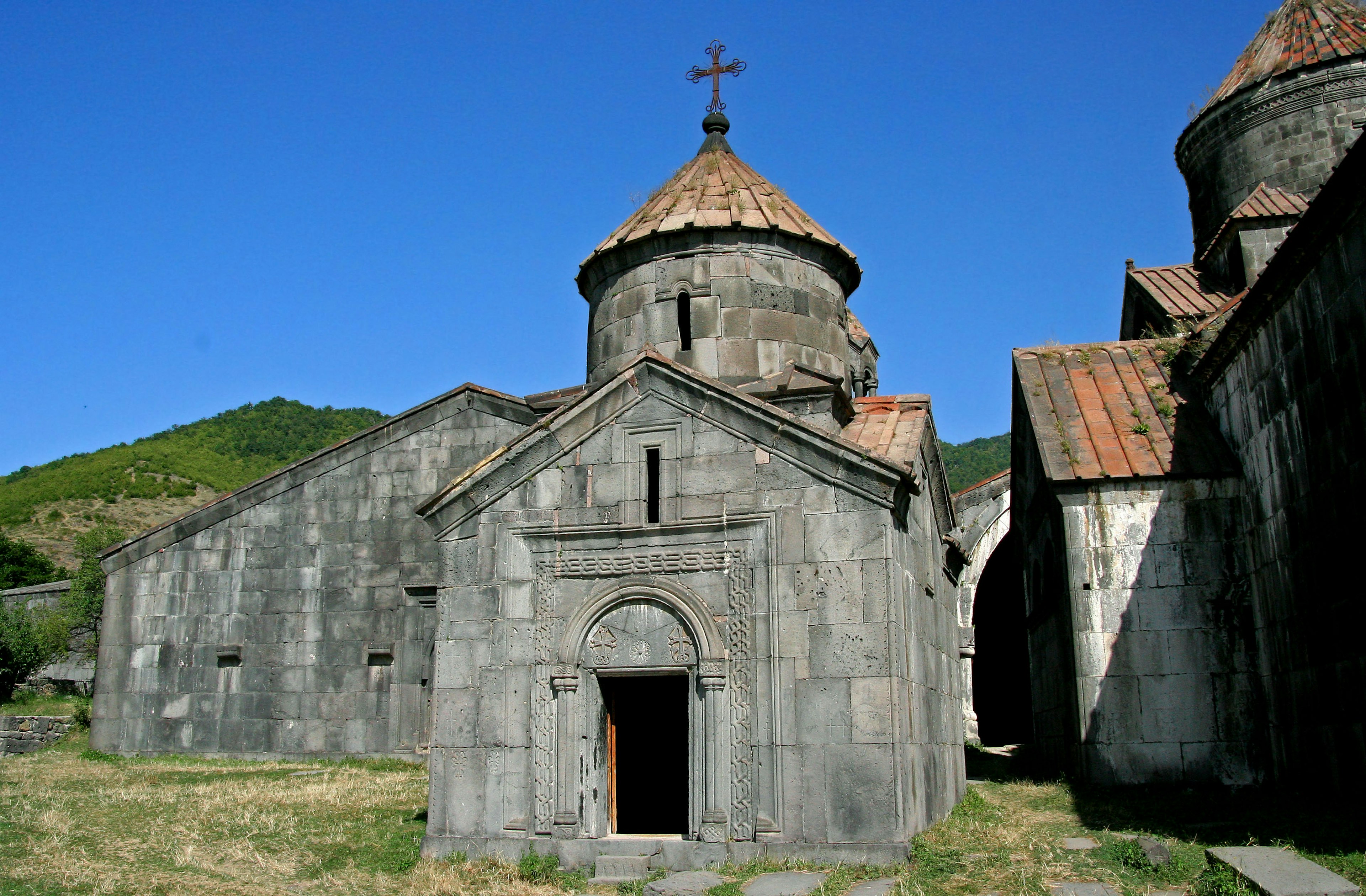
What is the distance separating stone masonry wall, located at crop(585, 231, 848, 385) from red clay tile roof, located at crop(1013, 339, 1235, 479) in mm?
2578

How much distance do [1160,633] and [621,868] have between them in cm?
574

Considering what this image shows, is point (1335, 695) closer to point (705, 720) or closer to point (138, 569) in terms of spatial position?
point (705, 720)

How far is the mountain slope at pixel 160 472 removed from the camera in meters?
41.0

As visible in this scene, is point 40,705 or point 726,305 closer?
point 726,305

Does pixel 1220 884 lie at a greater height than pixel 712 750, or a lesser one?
lesser

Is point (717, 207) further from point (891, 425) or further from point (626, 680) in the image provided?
point (626, 680)

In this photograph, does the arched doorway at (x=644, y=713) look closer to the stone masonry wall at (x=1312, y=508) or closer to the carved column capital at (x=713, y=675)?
the carved column capital at (x=713, y=675)

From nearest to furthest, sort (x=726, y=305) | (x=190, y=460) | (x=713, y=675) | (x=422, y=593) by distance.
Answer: (x=713, y=675) → (x=726, y=305) → (x=422, y=593) → (x=190, y=460)

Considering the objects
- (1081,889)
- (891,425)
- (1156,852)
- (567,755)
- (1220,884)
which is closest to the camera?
(1220,884)

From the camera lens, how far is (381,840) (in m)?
8.38

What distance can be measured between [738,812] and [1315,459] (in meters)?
5.29

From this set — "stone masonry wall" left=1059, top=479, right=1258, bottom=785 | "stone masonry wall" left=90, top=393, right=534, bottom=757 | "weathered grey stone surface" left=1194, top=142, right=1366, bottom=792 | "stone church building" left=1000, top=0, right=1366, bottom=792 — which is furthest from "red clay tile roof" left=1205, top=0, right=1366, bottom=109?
"stone masonry wall" left=90, top=393, right=534, bottom=757

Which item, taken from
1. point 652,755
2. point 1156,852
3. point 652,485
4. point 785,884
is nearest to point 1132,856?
point 1156,852

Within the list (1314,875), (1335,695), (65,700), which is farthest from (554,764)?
(65,700)
